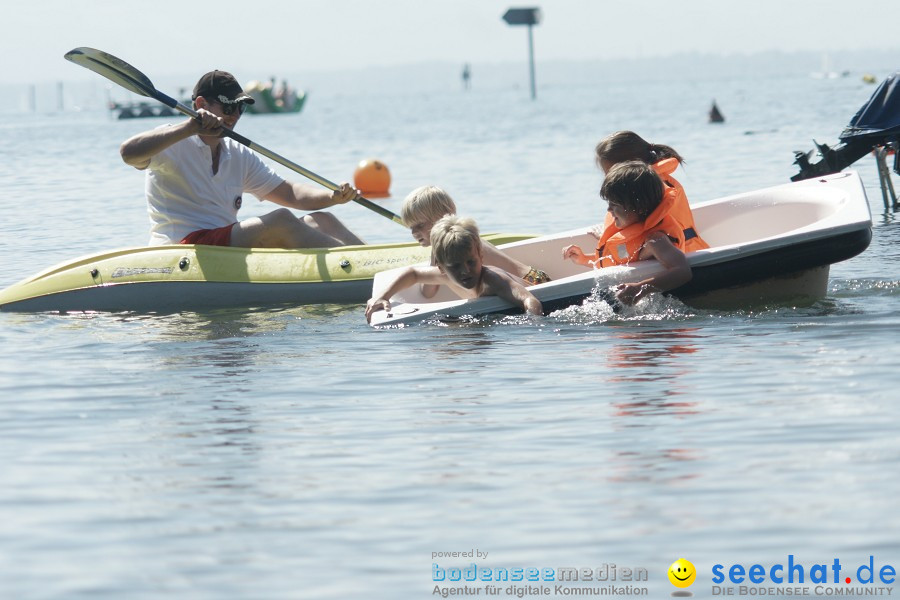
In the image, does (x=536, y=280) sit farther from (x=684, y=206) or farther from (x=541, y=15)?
(x=541, y=15)

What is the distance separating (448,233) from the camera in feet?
22.7

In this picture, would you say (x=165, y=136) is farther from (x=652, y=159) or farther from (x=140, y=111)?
(x=140, y=111)

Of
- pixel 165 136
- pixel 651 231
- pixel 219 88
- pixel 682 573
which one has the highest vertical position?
pixel 219 88

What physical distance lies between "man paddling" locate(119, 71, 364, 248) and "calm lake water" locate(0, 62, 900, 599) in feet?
1.73

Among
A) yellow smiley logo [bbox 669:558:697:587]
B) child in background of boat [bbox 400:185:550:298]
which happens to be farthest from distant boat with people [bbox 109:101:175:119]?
yellow smiley logo [bbox 669:558:697:587]

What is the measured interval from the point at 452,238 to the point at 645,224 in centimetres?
98

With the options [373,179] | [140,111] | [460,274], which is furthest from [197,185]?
[140,111]

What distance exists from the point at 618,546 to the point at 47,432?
262 centimetres

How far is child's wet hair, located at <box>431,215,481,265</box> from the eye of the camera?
6895 millimetres

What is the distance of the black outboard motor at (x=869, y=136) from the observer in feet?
37.3

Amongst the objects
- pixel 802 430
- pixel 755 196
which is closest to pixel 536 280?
pixel 755 196

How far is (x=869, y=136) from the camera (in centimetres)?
1144

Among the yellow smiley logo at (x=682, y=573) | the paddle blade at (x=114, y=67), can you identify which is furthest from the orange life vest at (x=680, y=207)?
the yellow smiley logo at (x=682, y=573)

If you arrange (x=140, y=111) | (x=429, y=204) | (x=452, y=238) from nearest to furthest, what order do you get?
(x=452, y=238) → (x=429, y=204) → (x=140, y=111)
